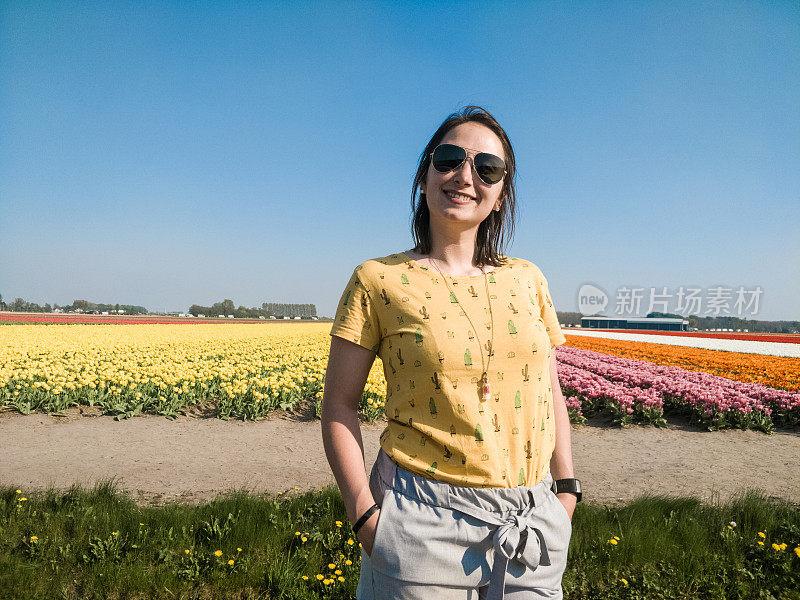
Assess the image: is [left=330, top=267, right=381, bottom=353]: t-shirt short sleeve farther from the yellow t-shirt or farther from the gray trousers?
the gray trousers

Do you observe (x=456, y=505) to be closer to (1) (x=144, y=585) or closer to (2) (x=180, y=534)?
(1) (x=144, y=585)

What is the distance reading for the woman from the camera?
1249 millimetres

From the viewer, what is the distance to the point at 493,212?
1.76m

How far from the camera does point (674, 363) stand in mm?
13781

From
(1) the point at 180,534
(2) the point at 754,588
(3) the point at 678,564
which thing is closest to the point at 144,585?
(1) the point at 180,534

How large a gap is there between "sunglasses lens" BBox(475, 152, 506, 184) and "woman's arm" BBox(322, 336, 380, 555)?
2.10 feet

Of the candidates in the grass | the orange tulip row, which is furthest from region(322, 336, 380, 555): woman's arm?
the orange tulip row

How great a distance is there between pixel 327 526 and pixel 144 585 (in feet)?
3.68

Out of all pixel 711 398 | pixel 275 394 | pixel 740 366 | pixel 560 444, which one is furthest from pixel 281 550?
pixel 740 366

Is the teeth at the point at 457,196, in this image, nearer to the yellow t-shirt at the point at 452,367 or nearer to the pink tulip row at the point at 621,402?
the yellow t-shirt at the point at 452,367

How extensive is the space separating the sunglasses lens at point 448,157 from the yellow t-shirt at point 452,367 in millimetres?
311

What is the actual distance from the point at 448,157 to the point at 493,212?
0.36m

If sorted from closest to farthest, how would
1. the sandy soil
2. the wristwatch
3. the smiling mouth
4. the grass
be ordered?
the smiling mouth → the wristwatch → the grass → the sandy soil

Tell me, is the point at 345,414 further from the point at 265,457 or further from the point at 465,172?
the point at 265,457
